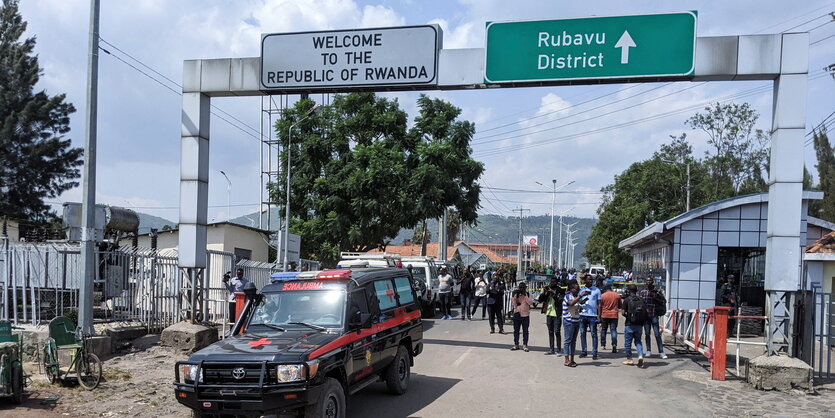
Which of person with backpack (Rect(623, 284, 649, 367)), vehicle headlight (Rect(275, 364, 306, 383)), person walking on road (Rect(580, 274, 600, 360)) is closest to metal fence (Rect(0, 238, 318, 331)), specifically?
vehicle headlight (Rect(275, 364, 306, 383))

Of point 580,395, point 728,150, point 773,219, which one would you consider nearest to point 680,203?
point 728,150

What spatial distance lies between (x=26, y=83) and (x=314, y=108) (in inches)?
798

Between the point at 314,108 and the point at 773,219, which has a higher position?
the point at 314,108

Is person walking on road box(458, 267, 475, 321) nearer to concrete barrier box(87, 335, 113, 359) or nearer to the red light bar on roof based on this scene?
concrete barrier box(87, 335, 113, 359)

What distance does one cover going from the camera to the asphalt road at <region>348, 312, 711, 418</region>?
350 inches

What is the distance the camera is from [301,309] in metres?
8.41

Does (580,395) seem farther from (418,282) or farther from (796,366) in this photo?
(418,282)

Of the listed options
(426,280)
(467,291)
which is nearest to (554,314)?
(467,291)

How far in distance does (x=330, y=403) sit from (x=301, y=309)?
4.90 ft

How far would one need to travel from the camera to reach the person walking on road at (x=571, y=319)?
41.1 ft

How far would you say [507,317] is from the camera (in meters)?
21.3

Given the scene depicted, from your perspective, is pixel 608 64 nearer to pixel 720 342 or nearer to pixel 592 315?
pixel 592 315

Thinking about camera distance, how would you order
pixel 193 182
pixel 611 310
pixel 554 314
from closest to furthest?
pixel 554 314
pixel 193 182
pixel 611 310

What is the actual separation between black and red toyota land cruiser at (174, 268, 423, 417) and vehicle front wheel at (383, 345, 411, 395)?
1cm
